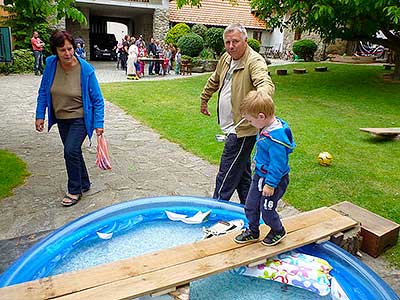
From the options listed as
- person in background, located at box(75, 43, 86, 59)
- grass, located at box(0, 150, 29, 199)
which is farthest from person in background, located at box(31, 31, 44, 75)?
grass, located at box(0, 150, 29, 199)

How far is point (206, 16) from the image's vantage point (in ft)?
79.7

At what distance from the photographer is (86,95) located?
145 inches

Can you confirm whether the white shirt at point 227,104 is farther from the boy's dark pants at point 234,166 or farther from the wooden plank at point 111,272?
the wooden plank at point 111,272

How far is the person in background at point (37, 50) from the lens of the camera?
15.1m

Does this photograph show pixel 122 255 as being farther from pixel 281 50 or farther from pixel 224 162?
pixel 281 50

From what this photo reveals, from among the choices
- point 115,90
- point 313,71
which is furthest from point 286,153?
point 313,71

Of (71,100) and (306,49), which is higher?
(306,49)

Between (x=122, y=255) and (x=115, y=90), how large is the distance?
9.78 meters

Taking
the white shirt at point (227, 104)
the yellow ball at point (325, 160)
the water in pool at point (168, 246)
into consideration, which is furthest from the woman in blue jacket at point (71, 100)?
the yellow ball at point (325, 160)

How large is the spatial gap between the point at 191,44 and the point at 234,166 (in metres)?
→ 16.2

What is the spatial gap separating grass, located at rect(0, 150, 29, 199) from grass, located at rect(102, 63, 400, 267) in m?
2.48

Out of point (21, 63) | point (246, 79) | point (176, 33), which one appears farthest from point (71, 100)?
point (176, 33)

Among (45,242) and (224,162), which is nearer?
(45,242)

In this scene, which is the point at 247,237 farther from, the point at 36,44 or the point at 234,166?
the point at 36,44
